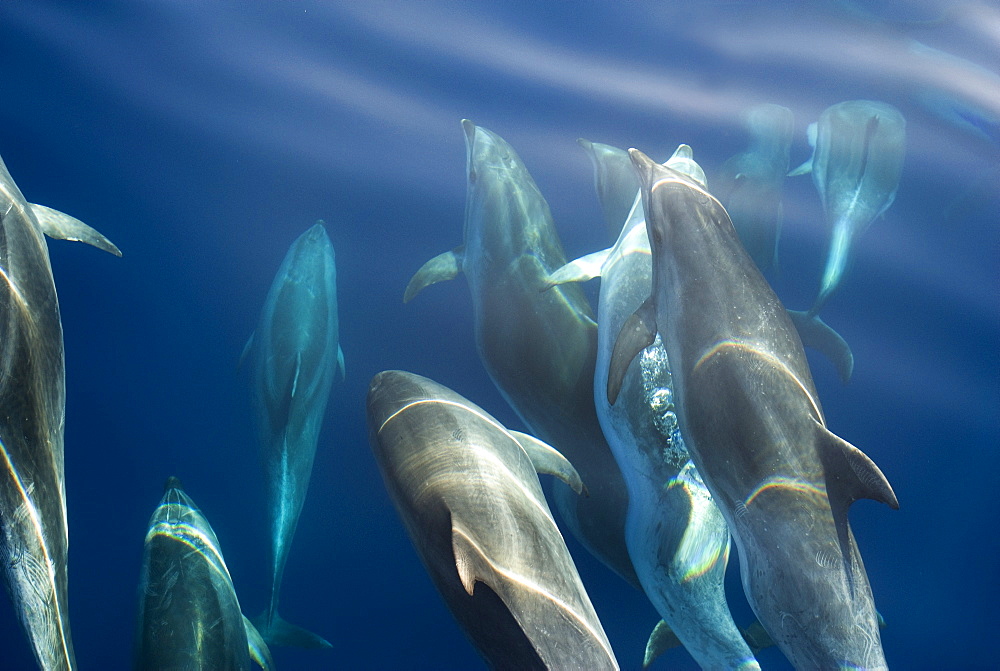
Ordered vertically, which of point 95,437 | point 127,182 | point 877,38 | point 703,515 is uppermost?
point 877,38

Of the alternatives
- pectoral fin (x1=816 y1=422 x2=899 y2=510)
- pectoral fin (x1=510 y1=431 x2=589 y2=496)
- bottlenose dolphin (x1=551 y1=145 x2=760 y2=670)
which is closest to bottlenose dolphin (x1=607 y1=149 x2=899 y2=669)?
pectoral fin (x1=816 y1=422 x2=899 y2=510)

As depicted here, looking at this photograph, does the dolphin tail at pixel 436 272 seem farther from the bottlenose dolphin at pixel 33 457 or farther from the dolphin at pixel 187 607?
the bottlenose dolphin at pixel 33 457

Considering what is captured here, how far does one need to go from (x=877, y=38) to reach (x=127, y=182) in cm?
863

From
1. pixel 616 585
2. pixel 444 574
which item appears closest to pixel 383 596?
pixel 616 585

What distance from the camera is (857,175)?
6.21 m

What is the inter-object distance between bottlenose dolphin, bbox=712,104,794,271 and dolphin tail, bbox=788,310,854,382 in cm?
63

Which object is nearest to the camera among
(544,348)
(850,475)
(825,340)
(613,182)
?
(850,475)

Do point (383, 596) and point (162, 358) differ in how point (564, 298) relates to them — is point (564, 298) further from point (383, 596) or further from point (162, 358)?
point (162, 358)

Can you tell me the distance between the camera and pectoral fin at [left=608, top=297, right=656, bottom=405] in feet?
13.0

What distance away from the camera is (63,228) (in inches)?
192

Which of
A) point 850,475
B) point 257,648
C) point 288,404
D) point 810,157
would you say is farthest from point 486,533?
point 810,157

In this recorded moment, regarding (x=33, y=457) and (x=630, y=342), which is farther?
(x=630, y=342)

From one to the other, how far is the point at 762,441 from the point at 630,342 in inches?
39.5

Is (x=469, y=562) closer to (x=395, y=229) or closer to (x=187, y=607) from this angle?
(x=187, y=607)
